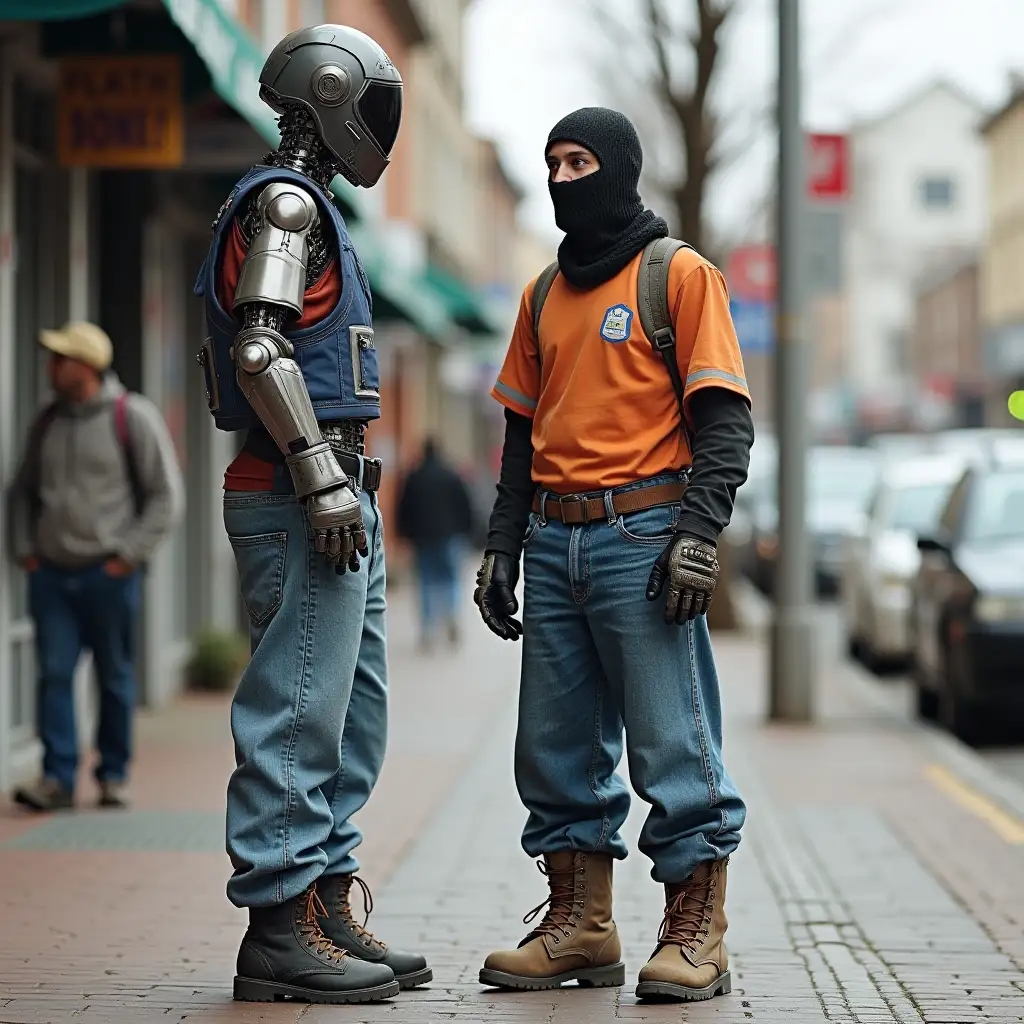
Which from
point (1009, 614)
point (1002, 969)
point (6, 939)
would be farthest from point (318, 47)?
point (1009, 614)

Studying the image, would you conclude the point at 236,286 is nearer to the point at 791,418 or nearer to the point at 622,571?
the point at 622,571

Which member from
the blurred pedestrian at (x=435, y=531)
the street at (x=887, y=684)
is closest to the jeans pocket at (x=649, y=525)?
the street at (x=887, y=684)

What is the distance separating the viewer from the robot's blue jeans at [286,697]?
4480mm

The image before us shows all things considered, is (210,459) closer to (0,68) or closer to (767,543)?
(0,68)

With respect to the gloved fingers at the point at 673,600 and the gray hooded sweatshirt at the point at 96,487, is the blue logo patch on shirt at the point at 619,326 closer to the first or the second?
the gloved fingers at the point at 673,600

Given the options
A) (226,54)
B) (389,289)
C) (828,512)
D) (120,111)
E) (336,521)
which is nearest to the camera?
(336,521)

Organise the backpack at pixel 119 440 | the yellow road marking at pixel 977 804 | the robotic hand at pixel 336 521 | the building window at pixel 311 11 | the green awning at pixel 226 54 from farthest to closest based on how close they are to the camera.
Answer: the building window at pixel 311 11
the backpack at pixel 119 440
the yellow road marking at pixel 977 804
the green awning at pixel 226 54
the robotic hand at pixel 336 521

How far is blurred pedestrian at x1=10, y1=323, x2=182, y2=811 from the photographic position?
789cm

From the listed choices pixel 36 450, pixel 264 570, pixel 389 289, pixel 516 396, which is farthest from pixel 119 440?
pixel 389 289

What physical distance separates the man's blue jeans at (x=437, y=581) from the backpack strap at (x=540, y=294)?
39.8 feet

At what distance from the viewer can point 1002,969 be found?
5.21 metres

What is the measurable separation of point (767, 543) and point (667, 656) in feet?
68.5

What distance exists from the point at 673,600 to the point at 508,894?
204cm

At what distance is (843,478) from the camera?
25.5 metres
